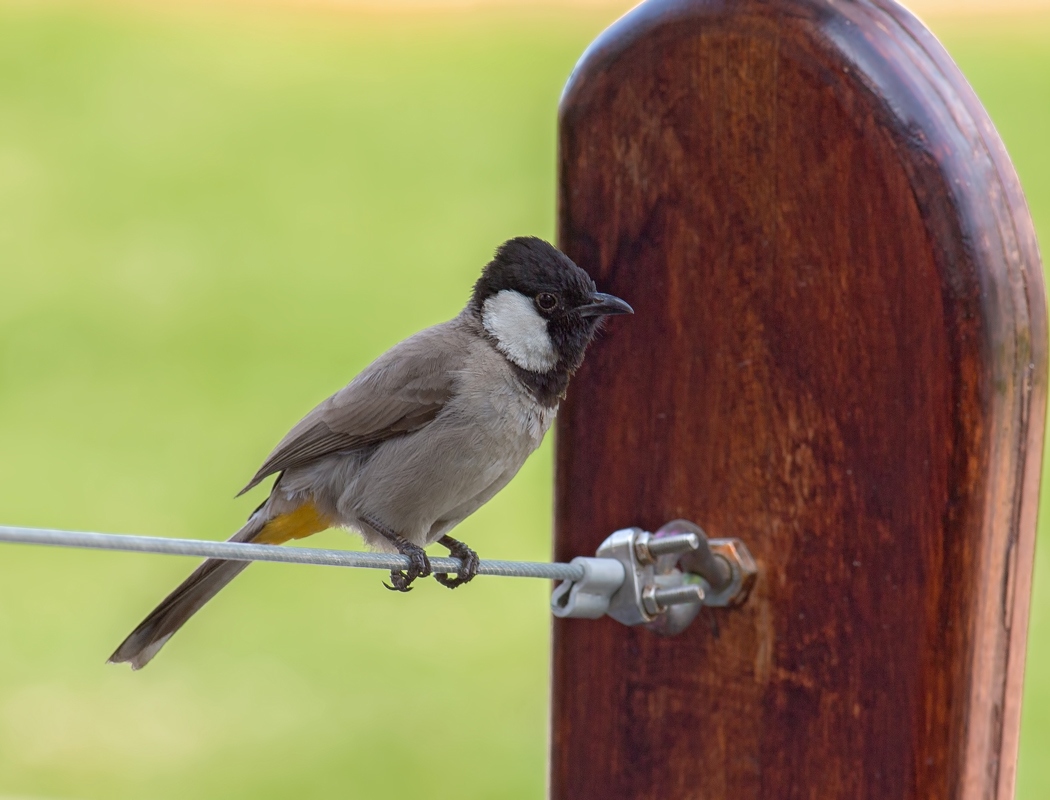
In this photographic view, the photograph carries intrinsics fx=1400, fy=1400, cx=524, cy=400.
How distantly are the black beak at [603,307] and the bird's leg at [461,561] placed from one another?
384 mm

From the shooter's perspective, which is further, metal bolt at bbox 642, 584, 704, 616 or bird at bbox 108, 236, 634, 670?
bird at bbox 108, 236, 634, 670

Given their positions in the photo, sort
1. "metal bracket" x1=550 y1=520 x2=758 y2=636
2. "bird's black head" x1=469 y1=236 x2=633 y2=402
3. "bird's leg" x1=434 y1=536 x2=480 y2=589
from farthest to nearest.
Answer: "bird's leg" x1=434 y1=536 x2=480 y2=589
"bird's black head" x1=469 y1=236 x2=633 y2=402
"metal bracket" x1=550 y1=520 x2=758 y2=636

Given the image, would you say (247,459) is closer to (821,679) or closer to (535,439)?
(535,439)

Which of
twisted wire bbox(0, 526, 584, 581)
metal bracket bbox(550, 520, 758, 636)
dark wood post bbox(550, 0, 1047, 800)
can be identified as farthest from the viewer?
metal bracket bbox(550, 520, 758, 636)

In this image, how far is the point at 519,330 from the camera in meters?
2.20

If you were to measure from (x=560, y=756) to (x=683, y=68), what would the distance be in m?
0.80

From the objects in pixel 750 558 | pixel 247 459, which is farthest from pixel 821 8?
pixel 247 459

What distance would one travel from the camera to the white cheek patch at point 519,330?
7.00 feet

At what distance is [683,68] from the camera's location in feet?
4.88

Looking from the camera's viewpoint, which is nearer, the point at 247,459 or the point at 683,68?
the point at 683,68

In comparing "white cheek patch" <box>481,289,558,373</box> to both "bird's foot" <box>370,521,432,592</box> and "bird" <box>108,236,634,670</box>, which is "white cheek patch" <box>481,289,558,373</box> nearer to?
"bird" <box>108,236,634,670</box>

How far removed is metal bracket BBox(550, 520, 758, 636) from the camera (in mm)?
1489

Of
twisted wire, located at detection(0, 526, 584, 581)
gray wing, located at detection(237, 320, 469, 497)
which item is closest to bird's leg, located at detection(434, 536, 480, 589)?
gray wing, located at detection(237, 320, 469, 497)

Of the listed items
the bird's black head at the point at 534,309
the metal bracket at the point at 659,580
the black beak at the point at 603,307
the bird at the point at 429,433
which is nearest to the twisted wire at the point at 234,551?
the metal bracket at the point at 659,580
